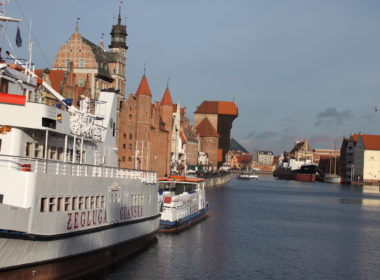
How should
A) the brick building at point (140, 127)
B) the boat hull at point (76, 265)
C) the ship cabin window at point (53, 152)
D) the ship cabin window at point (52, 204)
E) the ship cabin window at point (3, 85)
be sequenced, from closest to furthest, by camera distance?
the boat hull at point (76, 265) → the ship cabin window at point (52, 204) → the ship cabin window at point (3, 85) → the ship cabin window at point (53, 152) → the brick building at point (140, 127)

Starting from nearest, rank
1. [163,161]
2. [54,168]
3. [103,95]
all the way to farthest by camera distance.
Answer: [54,168] < [103,95] < [163,161]

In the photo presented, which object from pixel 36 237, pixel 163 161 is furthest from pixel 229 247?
pixel 163 161

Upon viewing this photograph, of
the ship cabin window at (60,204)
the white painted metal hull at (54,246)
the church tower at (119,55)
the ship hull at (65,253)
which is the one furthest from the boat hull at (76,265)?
the church tower at (119,55)

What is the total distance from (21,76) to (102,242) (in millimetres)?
8622

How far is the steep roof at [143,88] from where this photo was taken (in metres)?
118

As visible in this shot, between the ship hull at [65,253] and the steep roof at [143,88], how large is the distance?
8372 cm

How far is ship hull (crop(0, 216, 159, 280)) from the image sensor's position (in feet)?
72.5

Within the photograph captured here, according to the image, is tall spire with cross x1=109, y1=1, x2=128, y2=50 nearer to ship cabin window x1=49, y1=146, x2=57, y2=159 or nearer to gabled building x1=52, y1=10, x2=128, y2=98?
gabled building x1=52, y1=10, x2=128, y2=98

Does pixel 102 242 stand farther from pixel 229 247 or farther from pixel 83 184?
pixel 229 247

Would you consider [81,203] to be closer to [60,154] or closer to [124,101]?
[60,154]

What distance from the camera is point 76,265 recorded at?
26609 mm

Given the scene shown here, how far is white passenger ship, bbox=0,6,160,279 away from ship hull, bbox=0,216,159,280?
0.04 metres

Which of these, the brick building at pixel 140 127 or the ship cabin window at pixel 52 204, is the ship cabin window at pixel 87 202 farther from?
the brick building at pixel 140 127

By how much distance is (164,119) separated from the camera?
138625 millimetres
